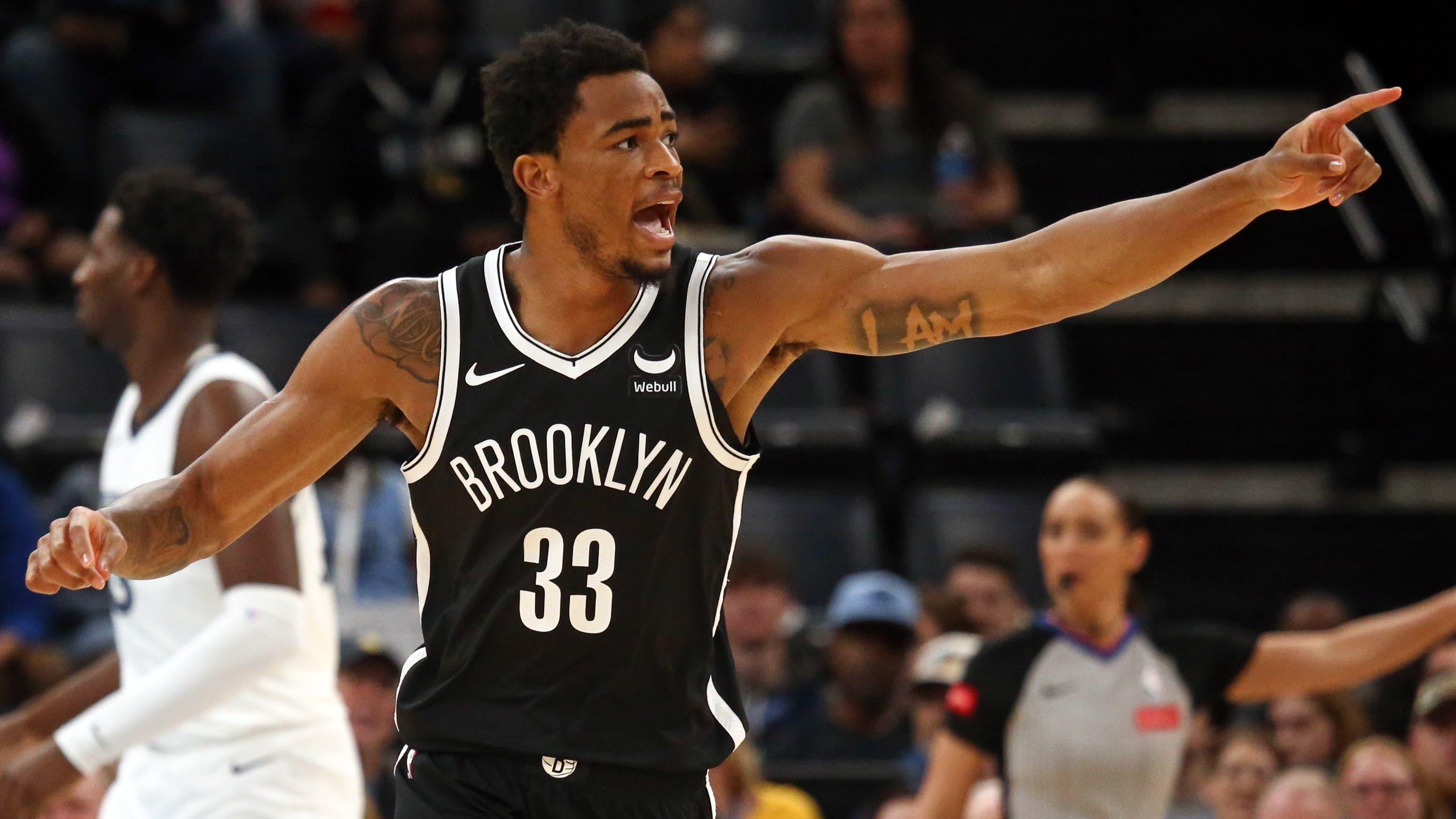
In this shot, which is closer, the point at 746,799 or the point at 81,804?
the point at 81,804

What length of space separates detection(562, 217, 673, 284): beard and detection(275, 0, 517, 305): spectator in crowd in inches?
233

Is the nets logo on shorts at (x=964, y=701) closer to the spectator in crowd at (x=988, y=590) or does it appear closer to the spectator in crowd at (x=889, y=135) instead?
the spectator in crowd at (x=988, y=590)

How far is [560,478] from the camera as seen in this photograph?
3.63m

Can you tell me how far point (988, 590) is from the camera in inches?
317

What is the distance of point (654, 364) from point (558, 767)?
752 mm

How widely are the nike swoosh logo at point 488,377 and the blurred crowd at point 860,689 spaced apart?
10.6 ft

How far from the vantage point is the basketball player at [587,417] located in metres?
3.62

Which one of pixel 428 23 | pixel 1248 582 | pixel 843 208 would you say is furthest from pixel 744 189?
pixel 1248 582

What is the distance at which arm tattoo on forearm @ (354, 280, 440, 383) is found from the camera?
3729mm

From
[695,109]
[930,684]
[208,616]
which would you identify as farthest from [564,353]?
[695,109]

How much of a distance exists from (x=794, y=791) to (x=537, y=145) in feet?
12.5

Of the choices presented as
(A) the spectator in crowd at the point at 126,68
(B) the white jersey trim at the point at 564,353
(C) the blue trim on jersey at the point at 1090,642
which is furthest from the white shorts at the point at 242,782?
(A) the spectator in crowd at the point at 126,68

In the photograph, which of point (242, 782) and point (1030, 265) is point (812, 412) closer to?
point (242, 782)

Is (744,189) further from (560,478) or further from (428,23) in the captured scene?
(560,478)
